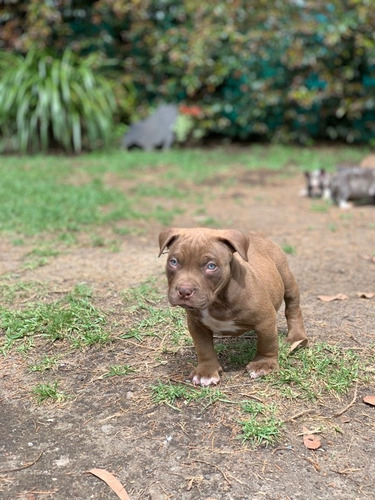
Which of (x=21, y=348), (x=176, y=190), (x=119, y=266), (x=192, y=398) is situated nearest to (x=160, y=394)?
(x=192, y=398)

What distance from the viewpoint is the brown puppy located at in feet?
9.15

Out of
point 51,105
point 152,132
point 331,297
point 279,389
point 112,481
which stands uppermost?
point 51,105

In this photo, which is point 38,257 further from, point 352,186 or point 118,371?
point 352,186

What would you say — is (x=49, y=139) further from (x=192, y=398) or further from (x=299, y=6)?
(x=192, y=398)

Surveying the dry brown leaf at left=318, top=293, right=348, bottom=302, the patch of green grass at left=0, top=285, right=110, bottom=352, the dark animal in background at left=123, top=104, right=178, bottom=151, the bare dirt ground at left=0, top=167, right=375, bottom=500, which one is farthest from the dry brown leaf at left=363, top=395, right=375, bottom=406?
the dark animal in background at left=123, top=104, right=178, bottom=151

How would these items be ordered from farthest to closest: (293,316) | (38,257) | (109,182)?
(109,182) → (38,257) → (293,316)

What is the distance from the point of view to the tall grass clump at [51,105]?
10672 millimetres

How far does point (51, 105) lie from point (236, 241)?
8.60 m

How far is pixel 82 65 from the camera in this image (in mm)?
11562

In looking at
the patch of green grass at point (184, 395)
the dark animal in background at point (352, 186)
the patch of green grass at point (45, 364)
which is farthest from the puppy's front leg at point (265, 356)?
the dark animal in background at point (352, 186)

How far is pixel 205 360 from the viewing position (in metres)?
3.22

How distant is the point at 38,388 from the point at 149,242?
8.81 ft

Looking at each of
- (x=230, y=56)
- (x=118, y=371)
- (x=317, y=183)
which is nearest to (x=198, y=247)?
(x=118, y=371)

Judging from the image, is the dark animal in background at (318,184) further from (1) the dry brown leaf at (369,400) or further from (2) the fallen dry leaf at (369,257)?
(1) the dry brown leaf at (369,400)
